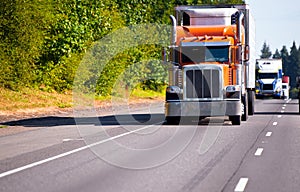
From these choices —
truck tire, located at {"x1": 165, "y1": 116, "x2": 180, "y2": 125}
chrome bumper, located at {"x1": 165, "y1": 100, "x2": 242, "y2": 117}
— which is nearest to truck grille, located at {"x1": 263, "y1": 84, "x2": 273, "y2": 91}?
truck tire, located at {"x1": 165, "y1": 116, "x2": 180, "y2": 125}

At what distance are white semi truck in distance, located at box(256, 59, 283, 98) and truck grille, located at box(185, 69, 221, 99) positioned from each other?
139ft

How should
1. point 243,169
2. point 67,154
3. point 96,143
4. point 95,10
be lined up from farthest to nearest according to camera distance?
point 95,10 → point 96,143 → point 67,154 → point 243,169

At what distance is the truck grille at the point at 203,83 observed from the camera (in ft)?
79.6

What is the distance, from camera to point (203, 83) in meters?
24.3

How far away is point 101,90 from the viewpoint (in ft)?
155

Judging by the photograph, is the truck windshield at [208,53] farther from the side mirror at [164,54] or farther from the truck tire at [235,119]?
the truck tire at [235,119]

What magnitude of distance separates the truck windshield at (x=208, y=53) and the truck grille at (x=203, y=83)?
68 centimetres

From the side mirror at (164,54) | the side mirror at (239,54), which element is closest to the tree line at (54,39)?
the side mirror at (164,54)

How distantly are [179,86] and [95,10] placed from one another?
21870 mm

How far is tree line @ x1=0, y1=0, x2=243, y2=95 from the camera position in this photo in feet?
Result: 115

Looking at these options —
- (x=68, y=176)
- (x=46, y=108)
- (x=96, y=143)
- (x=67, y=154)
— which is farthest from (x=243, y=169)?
(x=46, y=108)

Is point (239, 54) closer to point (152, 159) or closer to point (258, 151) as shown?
point (258, 151)

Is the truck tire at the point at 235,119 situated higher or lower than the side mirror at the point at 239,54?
lower

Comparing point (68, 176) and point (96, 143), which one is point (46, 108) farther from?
point (68, 176)
